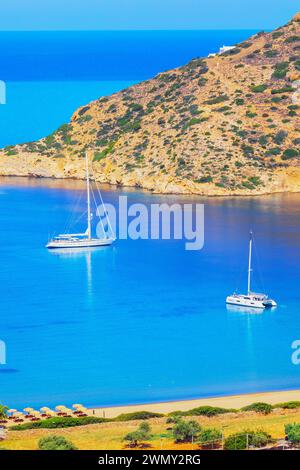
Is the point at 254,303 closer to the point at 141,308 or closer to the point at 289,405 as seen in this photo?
the point at 141,308

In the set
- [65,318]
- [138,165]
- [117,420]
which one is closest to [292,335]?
[65,318]

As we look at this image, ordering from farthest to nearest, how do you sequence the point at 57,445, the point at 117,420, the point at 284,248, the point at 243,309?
the point at 284,248
the point at 243,309
the point at 117,420
the point at 57,445

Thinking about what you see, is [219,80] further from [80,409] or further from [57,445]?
[57,445]

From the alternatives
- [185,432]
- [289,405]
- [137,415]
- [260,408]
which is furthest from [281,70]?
[185,432]

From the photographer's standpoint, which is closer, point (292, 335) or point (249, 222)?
point (292, 335)

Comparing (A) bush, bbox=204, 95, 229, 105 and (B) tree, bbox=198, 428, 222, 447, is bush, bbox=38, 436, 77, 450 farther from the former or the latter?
(A) bush, bbox=204, 95, 229, 105
